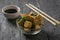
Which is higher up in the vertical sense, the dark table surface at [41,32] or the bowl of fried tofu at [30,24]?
the bowl of fried tofu at [30,24]

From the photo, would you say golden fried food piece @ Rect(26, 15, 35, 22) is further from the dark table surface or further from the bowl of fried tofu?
the dark table surface

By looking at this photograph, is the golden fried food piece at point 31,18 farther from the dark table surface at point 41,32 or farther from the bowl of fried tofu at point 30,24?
the dark table surface at point 41,32

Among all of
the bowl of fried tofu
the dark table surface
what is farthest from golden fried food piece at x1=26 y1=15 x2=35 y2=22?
the dark table surface

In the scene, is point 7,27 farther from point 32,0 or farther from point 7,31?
point 32,0

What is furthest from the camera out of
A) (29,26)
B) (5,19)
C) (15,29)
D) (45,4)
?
(45,4)

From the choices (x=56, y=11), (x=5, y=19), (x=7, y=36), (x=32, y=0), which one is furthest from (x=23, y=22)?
(x=32, y=0)

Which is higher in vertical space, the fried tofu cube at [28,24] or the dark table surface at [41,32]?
the fried tofu cube at [28,24]

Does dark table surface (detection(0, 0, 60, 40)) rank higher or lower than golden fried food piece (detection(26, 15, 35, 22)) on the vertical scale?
lower

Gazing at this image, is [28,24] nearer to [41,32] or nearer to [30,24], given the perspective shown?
[30,24]

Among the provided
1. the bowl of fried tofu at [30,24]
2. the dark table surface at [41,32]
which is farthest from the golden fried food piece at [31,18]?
the dark table surface at [41,32]

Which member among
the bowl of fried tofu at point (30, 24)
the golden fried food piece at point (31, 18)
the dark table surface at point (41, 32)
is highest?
Answer: the golden fried food piece at point (31, 18)

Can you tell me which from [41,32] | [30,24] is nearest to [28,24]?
[30,24]
